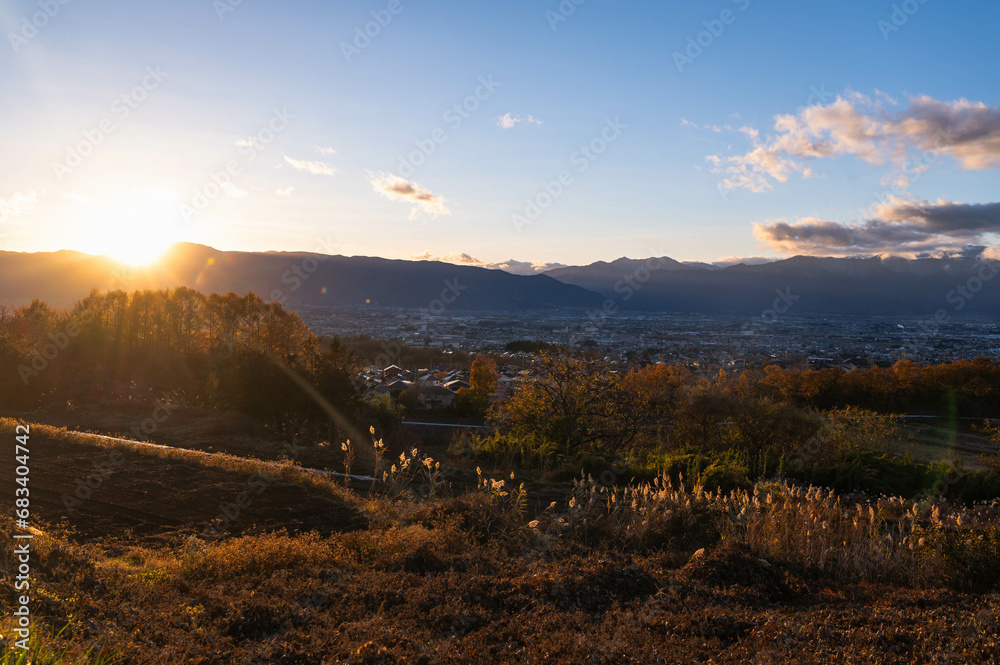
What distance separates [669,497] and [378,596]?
14.0 feet

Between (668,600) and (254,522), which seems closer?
(668,600)

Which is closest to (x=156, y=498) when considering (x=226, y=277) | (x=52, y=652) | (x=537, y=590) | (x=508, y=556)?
(x=52, y=652)

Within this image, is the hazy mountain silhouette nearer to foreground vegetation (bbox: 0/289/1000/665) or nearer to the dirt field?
the dirt field

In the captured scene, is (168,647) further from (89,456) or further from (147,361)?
(147,361)

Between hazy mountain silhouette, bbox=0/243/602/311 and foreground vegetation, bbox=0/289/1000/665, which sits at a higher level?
hazy mountain silhouette, bbox=0/243/602/311

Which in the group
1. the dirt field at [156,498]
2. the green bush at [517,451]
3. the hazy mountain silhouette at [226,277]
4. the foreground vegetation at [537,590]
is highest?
the hazy mountain silhouette at [226,277]

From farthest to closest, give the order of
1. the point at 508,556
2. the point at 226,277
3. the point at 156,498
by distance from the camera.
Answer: the point at 226,277 → the point at 156,498 → the point at 508,556

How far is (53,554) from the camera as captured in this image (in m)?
Answer: 5.12

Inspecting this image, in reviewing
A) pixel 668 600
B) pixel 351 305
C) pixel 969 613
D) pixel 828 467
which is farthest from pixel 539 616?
pixel 351 305

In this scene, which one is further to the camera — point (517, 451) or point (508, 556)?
point (517, 451)

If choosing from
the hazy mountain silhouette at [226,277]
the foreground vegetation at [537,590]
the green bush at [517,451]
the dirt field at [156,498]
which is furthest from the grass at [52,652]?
the hazy mountain silhouette at [226,277]

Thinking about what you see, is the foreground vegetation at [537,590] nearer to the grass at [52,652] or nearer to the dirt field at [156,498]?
the grass at [52,652]

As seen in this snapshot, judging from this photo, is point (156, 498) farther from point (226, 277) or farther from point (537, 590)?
point (226, 277)

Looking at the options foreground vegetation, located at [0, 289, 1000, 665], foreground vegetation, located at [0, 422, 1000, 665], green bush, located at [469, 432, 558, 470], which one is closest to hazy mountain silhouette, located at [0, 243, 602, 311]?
green bush, located at [469, 432, 558, 470]
